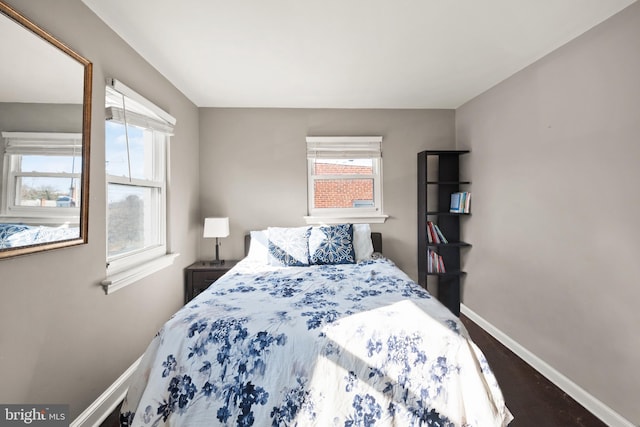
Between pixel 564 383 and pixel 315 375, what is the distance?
1.94 metres

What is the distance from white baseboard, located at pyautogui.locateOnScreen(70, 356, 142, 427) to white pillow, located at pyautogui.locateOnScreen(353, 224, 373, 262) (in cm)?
220

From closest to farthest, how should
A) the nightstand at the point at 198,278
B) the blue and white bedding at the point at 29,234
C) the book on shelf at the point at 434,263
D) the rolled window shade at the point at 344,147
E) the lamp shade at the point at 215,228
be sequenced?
the blue and white bedding at the point at 29,234
the nightstand at the point at 198,278
the lamp shade at the point at 215,228
the book on shelf at the point at 434,263
the rolled window shade at the point at 344,147

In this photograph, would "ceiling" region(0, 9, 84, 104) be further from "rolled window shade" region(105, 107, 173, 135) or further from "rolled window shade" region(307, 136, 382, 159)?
"rolled window shade" region(307, 136, 382, 159)

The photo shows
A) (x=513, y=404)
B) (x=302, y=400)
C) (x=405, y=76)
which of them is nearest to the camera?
(x=302, y=400)

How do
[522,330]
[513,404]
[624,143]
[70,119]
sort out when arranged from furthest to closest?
[522,330] → [513,404] → [624,143] → [70,119]

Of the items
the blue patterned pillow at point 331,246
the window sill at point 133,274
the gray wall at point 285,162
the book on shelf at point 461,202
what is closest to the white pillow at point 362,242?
the blue patterned pillow at point 331,246

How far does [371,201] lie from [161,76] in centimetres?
258

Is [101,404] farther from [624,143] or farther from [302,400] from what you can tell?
[624,143]

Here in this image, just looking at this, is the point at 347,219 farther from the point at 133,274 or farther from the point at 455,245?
the point at 133,274

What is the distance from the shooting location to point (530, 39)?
2.13 m

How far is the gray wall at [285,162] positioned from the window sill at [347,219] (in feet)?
0.25

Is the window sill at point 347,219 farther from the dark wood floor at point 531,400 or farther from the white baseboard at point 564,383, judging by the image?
the dark wood floor at point 531,400

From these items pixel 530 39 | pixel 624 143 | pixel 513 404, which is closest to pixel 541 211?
pixel 624 143

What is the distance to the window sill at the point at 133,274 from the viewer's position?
6.19 ft
